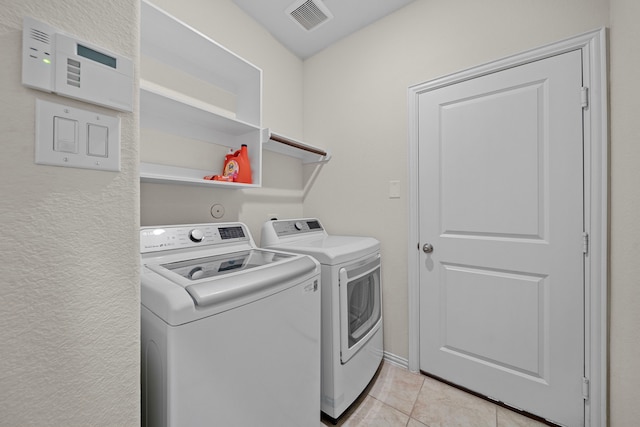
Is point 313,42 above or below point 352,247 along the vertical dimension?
above

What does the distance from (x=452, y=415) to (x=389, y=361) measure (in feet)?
1.84

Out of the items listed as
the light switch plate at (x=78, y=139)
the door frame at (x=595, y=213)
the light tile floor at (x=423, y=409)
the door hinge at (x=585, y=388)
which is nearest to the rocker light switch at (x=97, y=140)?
the light switch plate at (x=78, y=139)

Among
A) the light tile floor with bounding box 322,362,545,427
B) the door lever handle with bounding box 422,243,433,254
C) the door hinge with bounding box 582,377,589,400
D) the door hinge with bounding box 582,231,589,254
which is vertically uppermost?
the door hinge with bounding box 582,231,589,254

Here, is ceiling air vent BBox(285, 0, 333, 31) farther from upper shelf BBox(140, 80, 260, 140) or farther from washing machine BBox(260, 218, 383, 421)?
washing machine BBox(260, 218, 383, 421)

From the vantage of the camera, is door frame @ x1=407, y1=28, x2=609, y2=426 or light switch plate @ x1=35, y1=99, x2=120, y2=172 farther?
door frame @ x1=407, y1=28, x2=609, y2=426

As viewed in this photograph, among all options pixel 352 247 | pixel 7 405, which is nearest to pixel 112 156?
pixel 7 405

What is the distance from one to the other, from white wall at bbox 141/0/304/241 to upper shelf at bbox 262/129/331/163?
0.07 metres

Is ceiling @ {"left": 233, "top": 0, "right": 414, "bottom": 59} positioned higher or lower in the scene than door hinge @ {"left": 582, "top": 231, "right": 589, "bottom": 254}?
higher

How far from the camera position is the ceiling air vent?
184cm

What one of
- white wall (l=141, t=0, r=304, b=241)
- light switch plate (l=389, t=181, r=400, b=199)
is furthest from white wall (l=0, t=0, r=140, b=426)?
light switch plate (l=389, t=181, r=400, b=199)

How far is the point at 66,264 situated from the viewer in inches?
19.4

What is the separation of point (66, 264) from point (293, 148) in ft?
5.82

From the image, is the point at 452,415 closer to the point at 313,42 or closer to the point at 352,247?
the point at 352,247

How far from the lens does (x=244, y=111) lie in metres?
1.81
